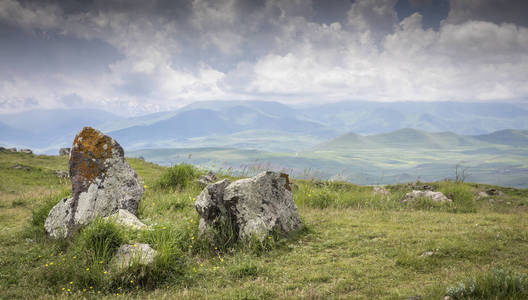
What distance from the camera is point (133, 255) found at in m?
7.71

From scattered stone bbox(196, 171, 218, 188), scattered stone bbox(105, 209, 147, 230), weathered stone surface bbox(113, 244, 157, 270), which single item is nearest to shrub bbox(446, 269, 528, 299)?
weathered stone surface bbox(113, 244, 157, 270)

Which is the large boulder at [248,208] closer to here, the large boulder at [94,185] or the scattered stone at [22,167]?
the large boulder at [94,185]

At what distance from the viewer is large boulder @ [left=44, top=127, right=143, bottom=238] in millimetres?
10836

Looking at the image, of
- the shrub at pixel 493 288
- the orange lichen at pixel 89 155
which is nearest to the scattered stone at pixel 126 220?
the orange lichen at pixel 89 155

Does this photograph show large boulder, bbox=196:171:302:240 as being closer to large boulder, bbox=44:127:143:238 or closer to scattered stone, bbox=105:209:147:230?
scattered stone, bbox=105:209:147:230

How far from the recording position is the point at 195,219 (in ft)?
37.6

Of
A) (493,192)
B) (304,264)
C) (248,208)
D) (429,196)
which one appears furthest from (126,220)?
(493,192)

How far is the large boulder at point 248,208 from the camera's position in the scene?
384 inches

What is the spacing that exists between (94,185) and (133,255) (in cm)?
509

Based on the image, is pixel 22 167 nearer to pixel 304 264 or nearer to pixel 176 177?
pixel 176 177

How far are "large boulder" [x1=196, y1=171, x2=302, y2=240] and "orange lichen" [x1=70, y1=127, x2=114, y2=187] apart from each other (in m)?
4.65

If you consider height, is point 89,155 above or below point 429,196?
above

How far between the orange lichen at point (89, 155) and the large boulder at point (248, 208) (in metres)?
4.65

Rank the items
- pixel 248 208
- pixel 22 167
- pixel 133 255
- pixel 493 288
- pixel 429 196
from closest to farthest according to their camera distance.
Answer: pixel 493 288
pixel 133 255
pixel 248 208
pixel 429 196
pixel 22 167
